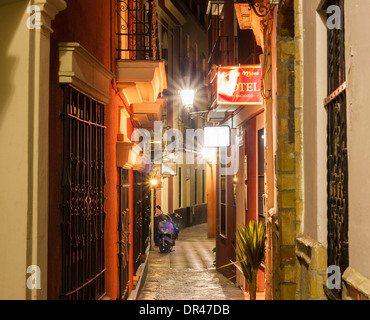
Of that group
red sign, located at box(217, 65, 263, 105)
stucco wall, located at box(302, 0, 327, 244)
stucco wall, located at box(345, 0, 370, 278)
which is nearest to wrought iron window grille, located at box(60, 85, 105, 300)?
stucco wall, located at box(302, 0, 327, 244)

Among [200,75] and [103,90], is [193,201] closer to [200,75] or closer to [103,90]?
[200,75]

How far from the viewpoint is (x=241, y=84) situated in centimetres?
1198

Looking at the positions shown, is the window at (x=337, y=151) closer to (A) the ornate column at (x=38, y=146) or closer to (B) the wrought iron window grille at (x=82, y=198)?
(A) the ornate column at (x=38, y=146)

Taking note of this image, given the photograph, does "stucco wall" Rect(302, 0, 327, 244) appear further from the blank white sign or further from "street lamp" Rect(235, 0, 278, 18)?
the blank white sign

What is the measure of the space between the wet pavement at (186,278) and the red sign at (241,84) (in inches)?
157

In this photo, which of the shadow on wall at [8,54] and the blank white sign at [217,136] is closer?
the shadow on wall at [8,54]

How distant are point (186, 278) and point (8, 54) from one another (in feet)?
39.8

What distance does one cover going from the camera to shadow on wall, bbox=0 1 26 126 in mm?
4492

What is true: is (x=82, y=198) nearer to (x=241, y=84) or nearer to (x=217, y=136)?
(x=241, y=84)

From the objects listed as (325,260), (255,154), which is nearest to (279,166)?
(325,260)

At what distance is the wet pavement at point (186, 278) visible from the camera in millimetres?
13562

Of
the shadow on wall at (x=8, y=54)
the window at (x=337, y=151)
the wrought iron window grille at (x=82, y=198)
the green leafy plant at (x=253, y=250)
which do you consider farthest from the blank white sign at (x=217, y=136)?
the shadow on wall at (x=8, y=54)

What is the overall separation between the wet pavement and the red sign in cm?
399
